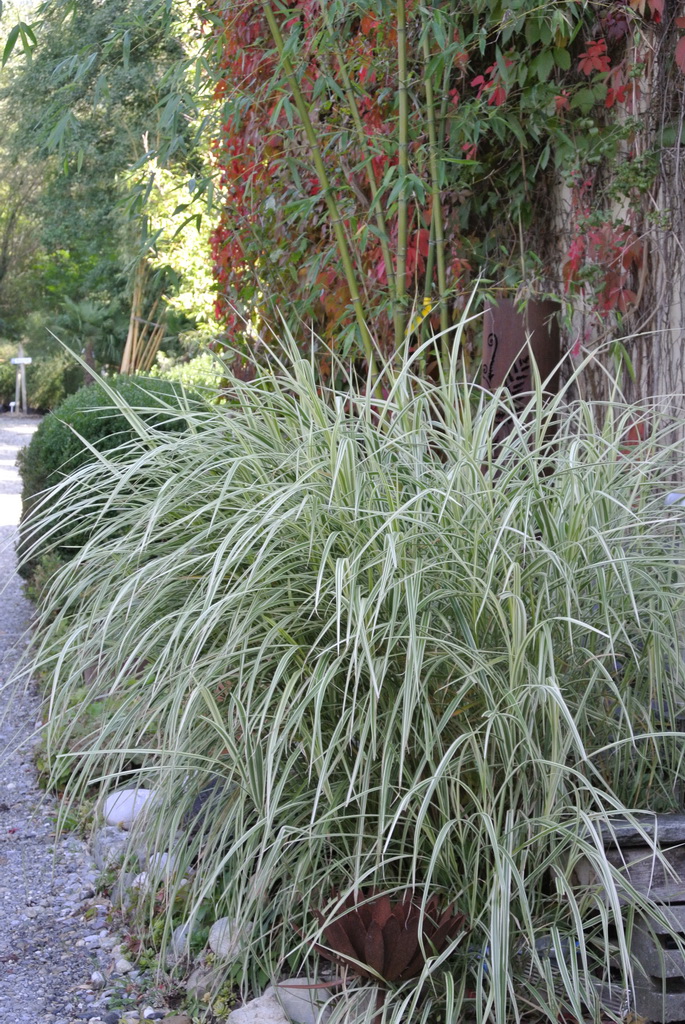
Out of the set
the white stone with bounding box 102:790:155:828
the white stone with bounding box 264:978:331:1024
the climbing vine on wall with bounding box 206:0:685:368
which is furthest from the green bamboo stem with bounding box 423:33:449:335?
the white stone with bounding box 264:978:331:1024

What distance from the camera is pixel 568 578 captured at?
1707 millimetres

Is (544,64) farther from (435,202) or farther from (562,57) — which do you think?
(435,202)

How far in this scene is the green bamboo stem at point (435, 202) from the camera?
10.4 ft

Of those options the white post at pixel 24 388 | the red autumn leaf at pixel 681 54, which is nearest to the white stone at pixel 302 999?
the red autumn leaf at pixel 681 54

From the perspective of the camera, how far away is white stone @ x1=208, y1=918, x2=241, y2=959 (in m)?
1.72

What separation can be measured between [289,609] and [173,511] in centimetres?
43

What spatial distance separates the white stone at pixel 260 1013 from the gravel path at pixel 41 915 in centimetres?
29

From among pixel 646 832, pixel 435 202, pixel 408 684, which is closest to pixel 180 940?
pixel 408 684

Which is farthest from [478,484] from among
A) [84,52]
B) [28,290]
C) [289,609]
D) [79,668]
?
[28,290]

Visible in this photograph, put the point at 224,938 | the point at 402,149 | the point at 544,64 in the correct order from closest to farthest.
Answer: the point at 224,938 → the point at 402,149 → the point at 544,64

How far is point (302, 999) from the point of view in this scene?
166 centimetres

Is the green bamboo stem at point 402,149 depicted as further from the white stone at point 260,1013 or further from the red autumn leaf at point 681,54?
the white stone at point 260,1013

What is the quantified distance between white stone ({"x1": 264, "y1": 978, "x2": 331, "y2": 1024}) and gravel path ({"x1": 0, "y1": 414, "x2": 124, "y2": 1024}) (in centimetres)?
35

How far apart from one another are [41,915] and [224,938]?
62 cm
